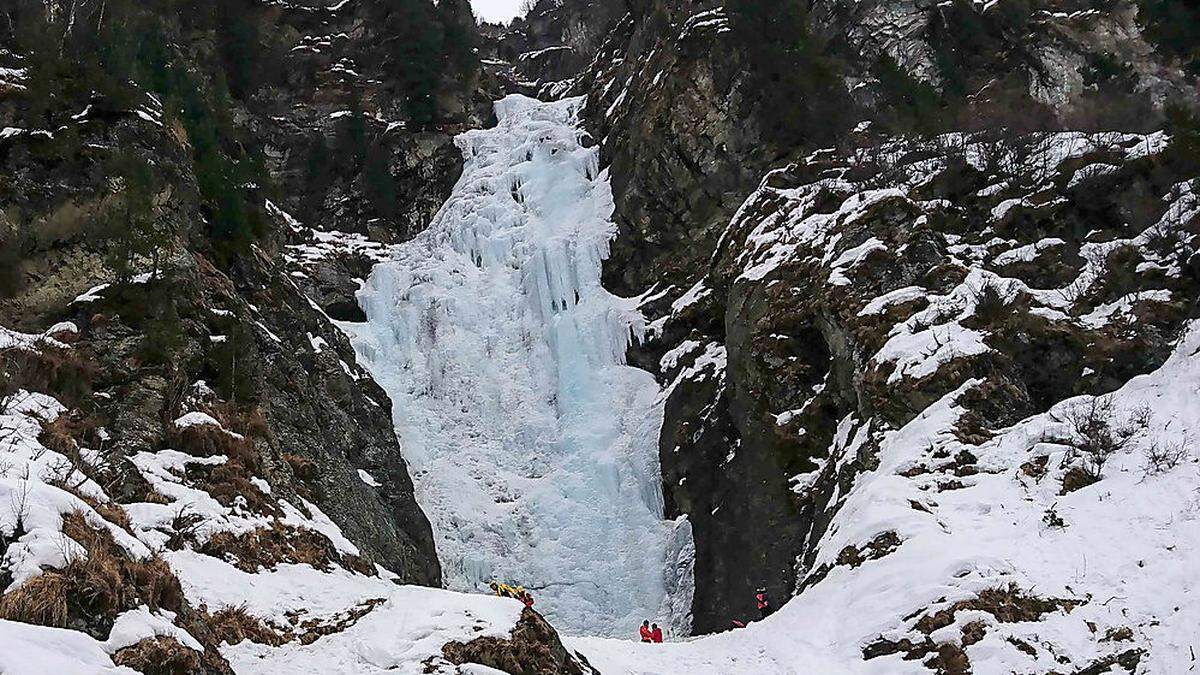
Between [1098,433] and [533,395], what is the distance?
17017mm

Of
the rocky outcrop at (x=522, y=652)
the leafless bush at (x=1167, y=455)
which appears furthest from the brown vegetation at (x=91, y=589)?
the leafless bush at (x=1167, y=455)

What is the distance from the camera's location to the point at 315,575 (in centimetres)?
1013

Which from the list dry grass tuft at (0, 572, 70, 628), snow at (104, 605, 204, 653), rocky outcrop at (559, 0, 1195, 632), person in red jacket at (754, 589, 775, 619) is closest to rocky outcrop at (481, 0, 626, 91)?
rocky outcrop at (559, 0, 1195, 632)

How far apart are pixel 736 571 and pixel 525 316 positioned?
13.1m

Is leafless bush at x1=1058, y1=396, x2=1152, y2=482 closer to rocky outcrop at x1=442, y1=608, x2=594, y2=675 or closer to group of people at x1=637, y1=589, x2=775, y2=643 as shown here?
group of people at x1=637, y1=589, x2=775, y2=643

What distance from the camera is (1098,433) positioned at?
36.3 feet

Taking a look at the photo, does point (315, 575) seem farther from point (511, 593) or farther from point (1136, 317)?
point (1136, 317)

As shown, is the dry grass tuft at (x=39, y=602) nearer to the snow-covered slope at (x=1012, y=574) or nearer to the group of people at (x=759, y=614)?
the snow-covered slope at (x=1012, y=574)

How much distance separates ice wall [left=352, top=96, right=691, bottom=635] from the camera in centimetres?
2078

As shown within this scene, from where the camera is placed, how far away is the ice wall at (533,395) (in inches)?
818

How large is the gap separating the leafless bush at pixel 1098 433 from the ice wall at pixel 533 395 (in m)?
10.2

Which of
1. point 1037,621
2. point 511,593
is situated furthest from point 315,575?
point 1037,621

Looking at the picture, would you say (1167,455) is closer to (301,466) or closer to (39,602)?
(39,602)

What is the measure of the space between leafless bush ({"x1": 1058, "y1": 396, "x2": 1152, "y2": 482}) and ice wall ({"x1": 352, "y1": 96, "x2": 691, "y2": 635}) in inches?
403
